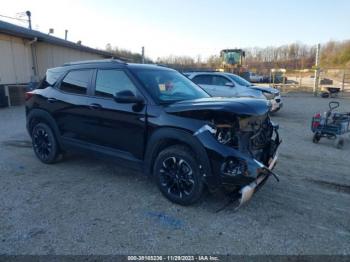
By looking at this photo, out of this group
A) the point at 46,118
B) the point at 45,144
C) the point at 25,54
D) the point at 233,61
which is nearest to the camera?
the point at 46,118

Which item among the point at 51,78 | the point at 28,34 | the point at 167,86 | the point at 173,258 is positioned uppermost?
the point at 28,34

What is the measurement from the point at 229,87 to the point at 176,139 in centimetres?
752

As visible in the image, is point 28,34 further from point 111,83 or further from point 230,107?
point 230,107

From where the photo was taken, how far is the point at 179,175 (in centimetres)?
340

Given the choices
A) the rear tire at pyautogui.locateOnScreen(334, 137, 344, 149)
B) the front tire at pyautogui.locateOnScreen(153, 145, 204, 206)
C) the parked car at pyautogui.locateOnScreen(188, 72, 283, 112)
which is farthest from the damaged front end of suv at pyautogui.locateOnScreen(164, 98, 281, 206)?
the parked car at pyautogui.locateOnScreen(188, 72, 283, 112)

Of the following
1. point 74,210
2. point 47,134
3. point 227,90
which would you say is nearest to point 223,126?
point 74,210

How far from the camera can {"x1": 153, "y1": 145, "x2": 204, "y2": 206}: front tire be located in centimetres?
325

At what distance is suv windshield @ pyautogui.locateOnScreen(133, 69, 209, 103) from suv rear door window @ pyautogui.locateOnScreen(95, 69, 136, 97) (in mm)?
183

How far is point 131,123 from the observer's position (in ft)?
12.3

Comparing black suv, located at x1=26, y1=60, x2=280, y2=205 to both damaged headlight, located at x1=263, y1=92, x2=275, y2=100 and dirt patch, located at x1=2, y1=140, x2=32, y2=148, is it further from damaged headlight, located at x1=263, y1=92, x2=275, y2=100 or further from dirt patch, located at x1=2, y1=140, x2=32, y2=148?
damaged headlight, located at x1=263, y1=92, x2=275, y2=100

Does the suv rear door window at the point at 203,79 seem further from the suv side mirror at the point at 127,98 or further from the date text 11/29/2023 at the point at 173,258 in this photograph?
the date text 11/29/2023 at the point at 173,258

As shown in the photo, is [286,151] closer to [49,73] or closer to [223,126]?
[223,126]

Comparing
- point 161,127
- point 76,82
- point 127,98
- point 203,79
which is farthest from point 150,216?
point 203,79

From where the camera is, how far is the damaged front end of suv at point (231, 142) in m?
2.99
